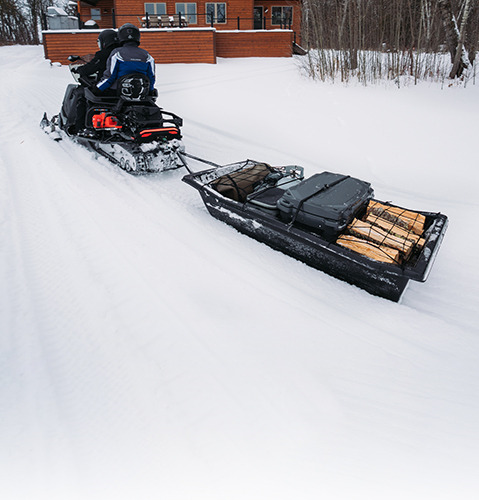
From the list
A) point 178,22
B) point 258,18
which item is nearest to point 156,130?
point 178,22

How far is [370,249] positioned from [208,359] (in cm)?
119

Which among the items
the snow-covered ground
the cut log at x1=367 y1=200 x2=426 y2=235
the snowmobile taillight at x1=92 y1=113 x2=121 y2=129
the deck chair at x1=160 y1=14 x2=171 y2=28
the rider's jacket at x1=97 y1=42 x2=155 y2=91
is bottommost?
the snow-covered ground

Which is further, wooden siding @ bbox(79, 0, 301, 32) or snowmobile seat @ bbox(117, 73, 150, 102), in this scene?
wooden siding @ bbox(79, 0, 301, 32)

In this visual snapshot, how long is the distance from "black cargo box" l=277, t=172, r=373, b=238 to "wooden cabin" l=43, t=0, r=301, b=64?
345 inches

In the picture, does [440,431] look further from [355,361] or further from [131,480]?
[131,480]

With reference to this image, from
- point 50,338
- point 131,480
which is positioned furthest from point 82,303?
point 131,480

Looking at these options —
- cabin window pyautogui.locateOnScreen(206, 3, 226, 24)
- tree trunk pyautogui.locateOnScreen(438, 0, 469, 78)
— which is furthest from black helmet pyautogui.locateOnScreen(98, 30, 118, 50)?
cabin window pyautogui.locateOnScreen(206, 3, 226, 24)

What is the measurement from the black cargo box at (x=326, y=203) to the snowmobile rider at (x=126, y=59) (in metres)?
2.52

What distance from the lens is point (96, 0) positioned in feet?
50.8

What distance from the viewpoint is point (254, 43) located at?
41.2ft

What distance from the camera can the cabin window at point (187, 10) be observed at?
47.1 feet

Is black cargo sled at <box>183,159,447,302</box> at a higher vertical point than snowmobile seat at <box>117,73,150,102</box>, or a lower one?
lower

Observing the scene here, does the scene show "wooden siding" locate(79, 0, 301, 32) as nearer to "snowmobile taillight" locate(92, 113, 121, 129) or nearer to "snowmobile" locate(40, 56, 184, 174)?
"snowmobile" locate(40, 56, 184, 174)

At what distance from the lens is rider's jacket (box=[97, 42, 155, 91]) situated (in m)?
4.08
